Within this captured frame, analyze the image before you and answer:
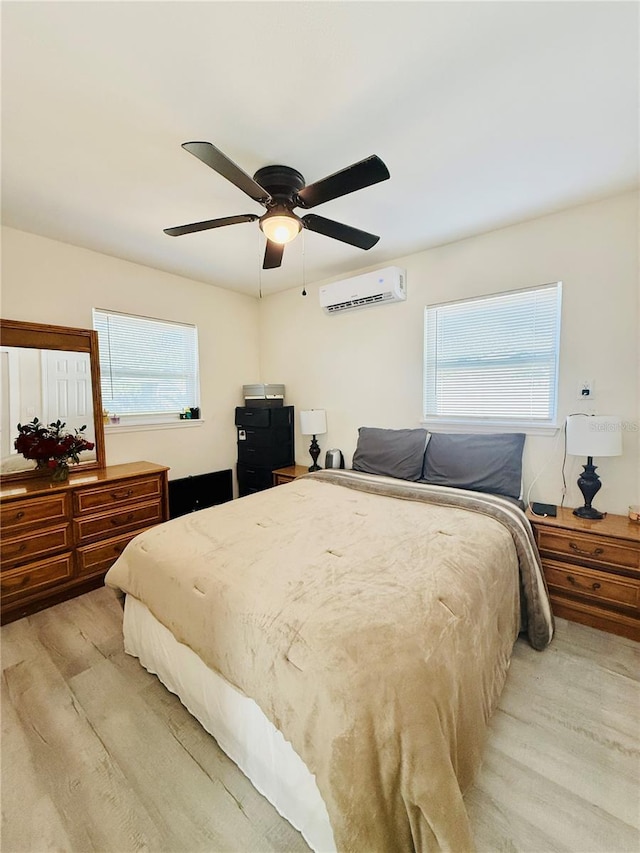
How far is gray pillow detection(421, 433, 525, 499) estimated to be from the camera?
2.49 m

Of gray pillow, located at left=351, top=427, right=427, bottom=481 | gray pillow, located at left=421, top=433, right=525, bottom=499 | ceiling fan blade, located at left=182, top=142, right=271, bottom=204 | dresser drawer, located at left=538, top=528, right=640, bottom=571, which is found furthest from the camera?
gray pillow, located at left=351, top=427, right=427, bottom=481

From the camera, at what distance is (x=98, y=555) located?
2.64 m

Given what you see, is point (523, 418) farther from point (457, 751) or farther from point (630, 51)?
point (457, 751)

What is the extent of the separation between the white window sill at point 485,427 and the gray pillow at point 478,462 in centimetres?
12

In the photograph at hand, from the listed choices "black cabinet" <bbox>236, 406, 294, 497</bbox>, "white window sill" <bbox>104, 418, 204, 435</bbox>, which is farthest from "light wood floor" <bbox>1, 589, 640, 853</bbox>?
"black cabinet" <bbox>236, 406, 294, 497</bbox>

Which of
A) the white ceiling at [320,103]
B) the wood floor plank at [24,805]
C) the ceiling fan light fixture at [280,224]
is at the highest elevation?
the white ceiling at [320,103]

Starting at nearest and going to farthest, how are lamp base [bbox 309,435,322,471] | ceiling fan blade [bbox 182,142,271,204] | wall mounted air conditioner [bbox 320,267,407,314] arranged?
ceiling fan blade [bbox 182,142,271,204], wall mounted air conditioner [bbox 320,267,407,314], lamp base [bbox 309,435,322,471]

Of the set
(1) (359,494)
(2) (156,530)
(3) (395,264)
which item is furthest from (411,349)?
(2) (156,530)

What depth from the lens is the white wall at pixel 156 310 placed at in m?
2.65

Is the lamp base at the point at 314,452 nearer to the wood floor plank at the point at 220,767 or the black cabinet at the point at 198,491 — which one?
the black cabinet at the point at 198,491

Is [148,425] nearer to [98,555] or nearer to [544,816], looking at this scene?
[98,555]

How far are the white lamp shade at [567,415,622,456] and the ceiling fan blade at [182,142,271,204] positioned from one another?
7.43ft

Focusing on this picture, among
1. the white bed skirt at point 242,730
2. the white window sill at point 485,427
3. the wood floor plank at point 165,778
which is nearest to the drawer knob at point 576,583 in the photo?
the white window sill at point 485,427

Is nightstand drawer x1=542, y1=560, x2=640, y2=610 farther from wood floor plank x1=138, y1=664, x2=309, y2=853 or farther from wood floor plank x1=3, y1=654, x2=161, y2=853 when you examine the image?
wood floor plank x1=3, y1=654, x2=161, y2=853
